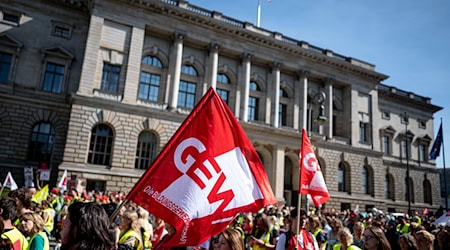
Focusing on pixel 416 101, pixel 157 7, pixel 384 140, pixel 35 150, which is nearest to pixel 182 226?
pixel 35 150

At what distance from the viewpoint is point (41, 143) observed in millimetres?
22594

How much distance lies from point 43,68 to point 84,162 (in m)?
7.98

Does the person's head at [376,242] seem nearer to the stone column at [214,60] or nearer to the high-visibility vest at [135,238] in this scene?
the high-visibility vest at [135,238]

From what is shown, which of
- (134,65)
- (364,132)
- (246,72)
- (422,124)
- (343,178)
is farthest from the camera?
(422,124)

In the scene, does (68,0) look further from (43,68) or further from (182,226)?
(182,226)

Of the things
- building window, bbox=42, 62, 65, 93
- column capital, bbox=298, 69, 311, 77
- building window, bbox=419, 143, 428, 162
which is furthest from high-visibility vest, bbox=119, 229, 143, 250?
building window, bbox=419, 143, 428, 162

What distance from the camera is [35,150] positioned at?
878 inches

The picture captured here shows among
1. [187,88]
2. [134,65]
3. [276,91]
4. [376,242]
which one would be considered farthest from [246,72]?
[376,242]

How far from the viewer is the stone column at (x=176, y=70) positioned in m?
25.3

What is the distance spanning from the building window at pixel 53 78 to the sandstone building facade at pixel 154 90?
0.26 ft

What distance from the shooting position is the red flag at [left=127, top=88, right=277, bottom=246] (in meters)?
Answer: 3.26

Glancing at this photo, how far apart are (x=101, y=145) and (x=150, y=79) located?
6.65m

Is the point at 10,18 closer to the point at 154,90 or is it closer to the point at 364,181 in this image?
the point at 154,90

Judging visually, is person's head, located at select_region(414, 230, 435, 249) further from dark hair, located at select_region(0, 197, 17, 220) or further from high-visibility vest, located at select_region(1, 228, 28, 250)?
dark hair, located at select_region(0, 197, 17, 220)
